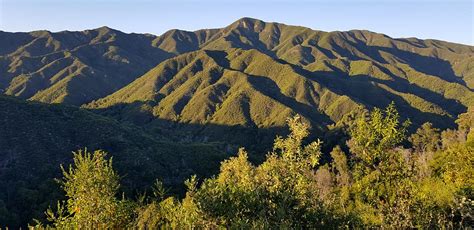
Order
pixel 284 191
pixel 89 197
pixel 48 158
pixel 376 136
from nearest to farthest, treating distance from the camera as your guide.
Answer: pixel 89 197 → pixel 284 191 → pixel 376 136 → pixel 48 158

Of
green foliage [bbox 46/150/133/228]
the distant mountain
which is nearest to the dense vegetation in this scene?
green foliage [bbox 46/150/133/228]

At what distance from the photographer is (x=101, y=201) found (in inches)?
908

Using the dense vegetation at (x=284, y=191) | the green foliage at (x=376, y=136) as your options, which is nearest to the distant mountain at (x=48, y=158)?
the dense vegetation at (x=284, y=191)

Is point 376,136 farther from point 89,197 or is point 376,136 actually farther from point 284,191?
point 89,197

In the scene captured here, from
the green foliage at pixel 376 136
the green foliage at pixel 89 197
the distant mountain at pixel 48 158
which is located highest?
the green foliage at pixel 376 136

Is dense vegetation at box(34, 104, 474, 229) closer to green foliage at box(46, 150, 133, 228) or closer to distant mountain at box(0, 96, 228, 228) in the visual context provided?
green foliage at box(46, 150, 133, 228)

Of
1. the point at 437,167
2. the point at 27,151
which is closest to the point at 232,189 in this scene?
the point at 437,167

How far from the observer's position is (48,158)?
167 m

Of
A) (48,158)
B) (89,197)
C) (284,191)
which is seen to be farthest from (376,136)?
(48,158)

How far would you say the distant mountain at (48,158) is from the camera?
13262 cm

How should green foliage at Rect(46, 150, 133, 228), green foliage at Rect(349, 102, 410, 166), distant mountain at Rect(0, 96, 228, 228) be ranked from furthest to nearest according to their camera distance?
1. distant mountain at Rect(0, 96, 228, 228)
2. green foliage at Rect(349, 102, 410, 166)
3. green foliage at Rect(46, 150, 133, 228)

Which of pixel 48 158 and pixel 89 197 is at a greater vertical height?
pixel 89 197

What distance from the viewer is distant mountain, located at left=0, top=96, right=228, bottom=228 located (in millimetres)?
132625

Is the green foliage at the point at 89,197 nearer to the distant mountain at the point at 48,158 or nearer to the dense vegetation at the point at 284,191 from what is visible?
the dense vegetation at the point at 284,191
